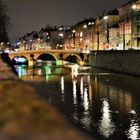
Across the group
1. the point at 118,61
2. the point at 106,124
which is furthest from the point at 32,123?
the point at 118,61

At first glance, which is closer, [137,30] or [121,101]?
[121,101]

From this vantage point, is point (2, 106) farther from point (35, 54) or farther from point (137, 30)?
point (35, 54)

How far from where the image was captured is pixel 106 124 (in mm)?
20766

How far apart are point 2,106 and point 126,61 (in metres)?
52.6

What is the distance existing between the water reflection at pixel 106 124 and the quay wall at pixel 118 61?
23621mm

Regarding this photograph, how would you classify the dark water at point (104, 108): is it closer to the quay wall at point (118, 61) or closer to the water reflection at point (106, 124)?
the water reflection at point (106, 124)

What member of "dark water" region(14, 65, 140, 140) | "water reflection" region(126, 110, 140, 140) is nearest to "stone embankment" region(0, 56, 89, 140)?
"dark water" region(14, 65, 140, 140)

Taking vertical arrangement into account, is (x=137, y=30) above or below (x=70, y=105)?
above

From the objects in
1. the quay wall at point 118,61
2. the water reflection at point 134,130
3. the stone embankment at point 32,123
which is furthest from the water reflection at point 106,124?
the quay wall at point 118,61

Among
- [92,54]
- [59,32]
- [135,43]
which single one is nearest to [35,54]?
[92,54]

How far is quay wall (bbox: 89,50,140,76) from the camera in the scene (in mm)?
49812

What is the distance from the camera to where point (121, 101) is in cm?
2911

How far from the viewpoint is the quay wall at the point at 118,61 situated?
49812 mm

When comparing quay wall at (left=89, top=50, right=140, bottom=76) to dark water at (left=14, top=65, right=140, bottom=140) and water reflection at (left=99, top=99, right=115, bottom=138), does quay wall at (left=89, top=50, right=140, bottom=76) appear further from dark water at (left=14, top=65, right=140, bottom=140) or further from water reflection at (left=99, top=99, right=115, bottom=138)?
water reflection at (left=99, top=99, right=115, bottom=138)
